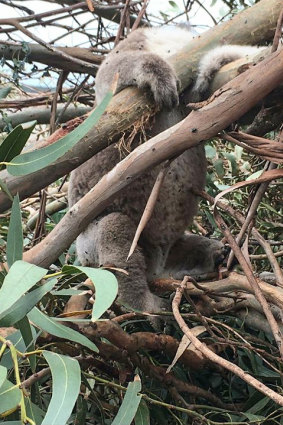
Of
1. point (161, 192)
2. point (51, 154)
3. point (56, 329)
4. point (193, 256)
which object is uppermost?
point (51, 154)

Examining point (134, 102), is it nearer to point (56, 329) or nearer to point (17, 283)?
point (56, 329)

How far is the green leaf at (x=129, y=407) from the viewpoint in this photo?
1033 mm

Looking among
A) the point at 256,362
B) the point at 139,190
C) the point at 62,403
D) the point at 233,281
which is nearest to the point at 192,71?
the point at 139,190

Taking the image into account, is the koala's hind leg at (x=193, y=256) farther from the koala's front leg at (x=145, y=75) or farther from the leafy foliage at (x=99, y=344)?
the koala's front leg at (x=145, y=75)

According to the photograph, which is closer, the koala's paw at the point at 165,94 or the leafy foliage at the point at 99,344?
the leafy foliage at the point at 99,344

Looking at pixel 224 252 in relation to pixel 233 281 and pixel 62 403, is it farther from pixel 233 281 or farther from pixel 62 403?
pixel 62 403

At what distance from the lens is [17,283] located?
86 centimetres

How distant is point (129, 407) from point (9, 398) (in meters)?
0.28

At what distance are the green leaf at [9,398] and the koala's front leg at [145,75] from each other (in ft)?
4.31

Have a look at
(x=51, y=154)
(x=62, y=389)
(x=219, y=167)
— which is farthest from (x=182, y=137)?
(x=219, y=167)

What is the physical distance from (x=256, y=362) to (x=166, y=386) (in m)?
0.32

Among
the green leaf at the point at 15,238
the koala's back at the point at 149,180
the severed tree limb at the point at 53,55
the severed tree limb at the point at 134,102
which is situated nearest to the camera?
the green leaf at the point at 15,238

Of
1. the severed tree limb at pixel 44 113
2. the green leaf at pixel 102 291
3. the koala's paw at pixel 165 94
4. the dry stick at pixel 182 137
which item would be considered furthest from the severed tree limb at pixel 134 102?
the severed tree limb at pixel 44 113

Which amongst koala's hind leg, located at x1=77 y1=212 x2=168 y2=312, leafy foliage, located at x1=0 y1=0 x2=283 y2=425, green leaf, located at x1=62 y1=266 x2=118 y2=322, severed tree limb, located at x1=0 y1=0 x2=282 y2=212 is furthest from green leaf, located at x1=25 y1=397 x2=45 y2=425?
koala's hind leg, located at x1=77 y1=212 x2=168 y2=312
